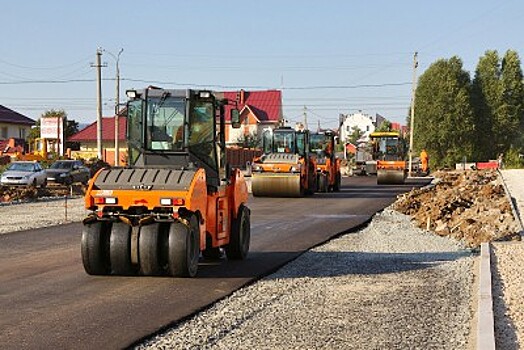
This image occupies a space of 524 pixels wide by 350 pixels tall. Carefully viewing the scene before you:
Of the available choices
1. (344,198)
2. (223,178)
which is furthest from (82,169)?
(223,178)

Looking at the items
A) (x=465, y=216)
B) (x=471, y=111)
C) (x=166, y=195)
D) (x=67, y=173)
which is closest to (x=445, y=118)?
(x=471, y=111)

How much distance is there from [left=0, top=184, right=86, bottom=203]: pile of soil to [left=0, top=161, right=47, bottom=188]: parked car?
0.64 meters

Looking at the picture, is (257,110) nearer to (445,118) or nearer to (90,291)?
(445,118)

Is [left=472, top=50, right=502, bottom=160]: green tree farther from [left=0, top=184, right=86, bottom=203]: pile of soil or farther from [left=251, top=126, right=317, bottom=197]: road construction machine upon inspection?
[left=0, top=184, right=86, bottom=203]: pile of soil

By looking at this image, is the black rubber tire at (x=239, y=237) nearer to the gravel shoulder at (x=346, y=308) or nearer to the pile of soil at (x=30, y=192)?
the gravel shoulder at (x=346, y=308)

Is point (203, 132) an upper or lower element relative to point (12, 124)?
lower

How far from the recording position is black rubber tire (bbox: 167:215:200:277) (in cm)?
1105

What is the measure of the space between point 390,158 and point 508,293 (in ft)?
125

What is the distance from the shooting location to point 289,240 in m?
17.2

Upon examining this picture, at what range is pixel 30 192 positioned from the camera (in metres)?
33.1

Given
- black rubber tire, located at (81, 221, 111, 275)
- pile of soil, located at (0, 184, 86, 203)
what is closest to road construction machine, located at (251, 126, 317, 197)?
pile of soil, located at (0, 184, 86, 203)

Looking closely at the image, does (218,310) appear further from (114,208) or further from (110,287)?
(114,208)

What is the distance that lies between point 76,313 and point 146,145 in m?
4.17

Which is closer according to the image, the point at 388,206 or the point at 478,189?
the point at 388,206
